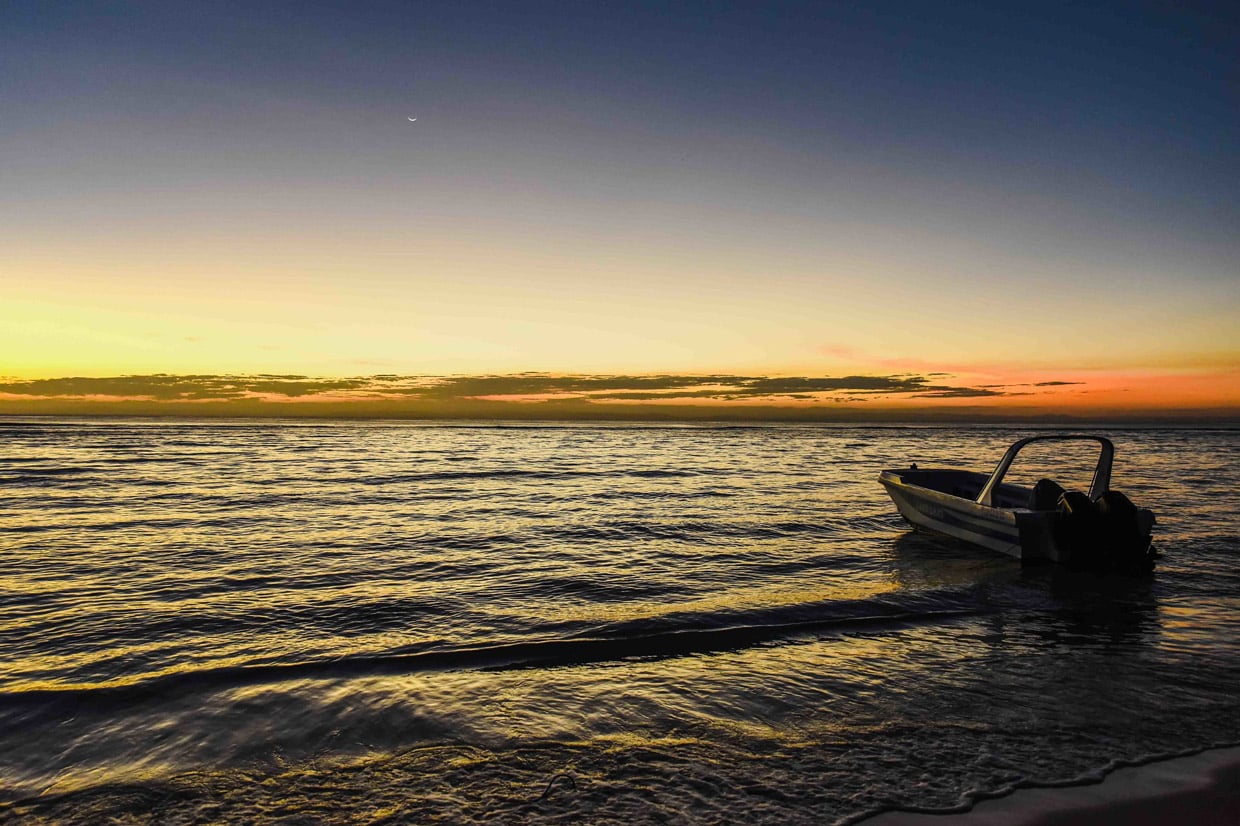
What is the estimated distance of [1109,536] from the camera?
1193 cm

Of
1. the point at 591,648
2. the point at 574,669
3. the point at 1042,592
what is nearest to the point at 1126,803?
the point at 574,669

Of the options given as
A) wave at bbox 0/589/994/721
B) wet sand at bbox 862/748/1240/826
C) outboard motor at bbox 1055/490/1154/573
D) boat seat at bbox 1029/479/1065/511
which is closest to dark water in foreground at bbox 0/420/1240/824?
wave at bbox 0/589/994/721

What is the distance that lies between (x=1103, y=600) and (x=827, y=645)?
6.00 meters

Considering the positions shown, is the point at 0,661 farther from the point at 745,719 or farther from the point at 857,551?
the point at 857,551

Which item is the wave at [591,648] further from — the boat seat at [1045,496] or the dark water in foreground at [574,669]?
the boat seat at [1045,496]

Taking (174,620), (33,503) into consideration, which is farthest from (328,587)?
(33,503)

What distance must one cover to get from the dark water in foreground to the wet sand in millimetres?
215

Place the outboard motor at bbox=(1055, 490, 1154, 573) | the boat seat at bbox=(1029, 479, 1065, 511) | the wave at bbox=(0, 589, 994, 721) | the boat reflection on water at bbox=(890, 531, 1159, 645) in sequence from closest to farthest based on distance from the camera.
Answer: the wave at bbox=(0, 589, 994, 721)
the boat reflection on water at bbox=(890, 531, 1159, 645)
the outboard motor at bbox=(1055, 490, 1154, 573)
the boat seat at bbox=(1029, 479, 1065, 511)

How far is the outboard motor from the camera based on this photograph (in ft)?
39.0

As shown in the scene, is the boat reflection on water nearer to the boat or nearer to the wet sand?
the boat

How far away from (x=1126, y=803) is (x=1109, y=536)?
361 inches

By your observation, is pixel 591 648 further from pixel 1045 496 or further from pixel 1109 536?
pixel 1045 496

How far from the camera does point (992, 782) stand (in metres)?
4.93

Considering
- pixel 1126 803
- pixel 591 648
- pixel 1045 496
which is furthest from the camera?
pixel 1045 496
